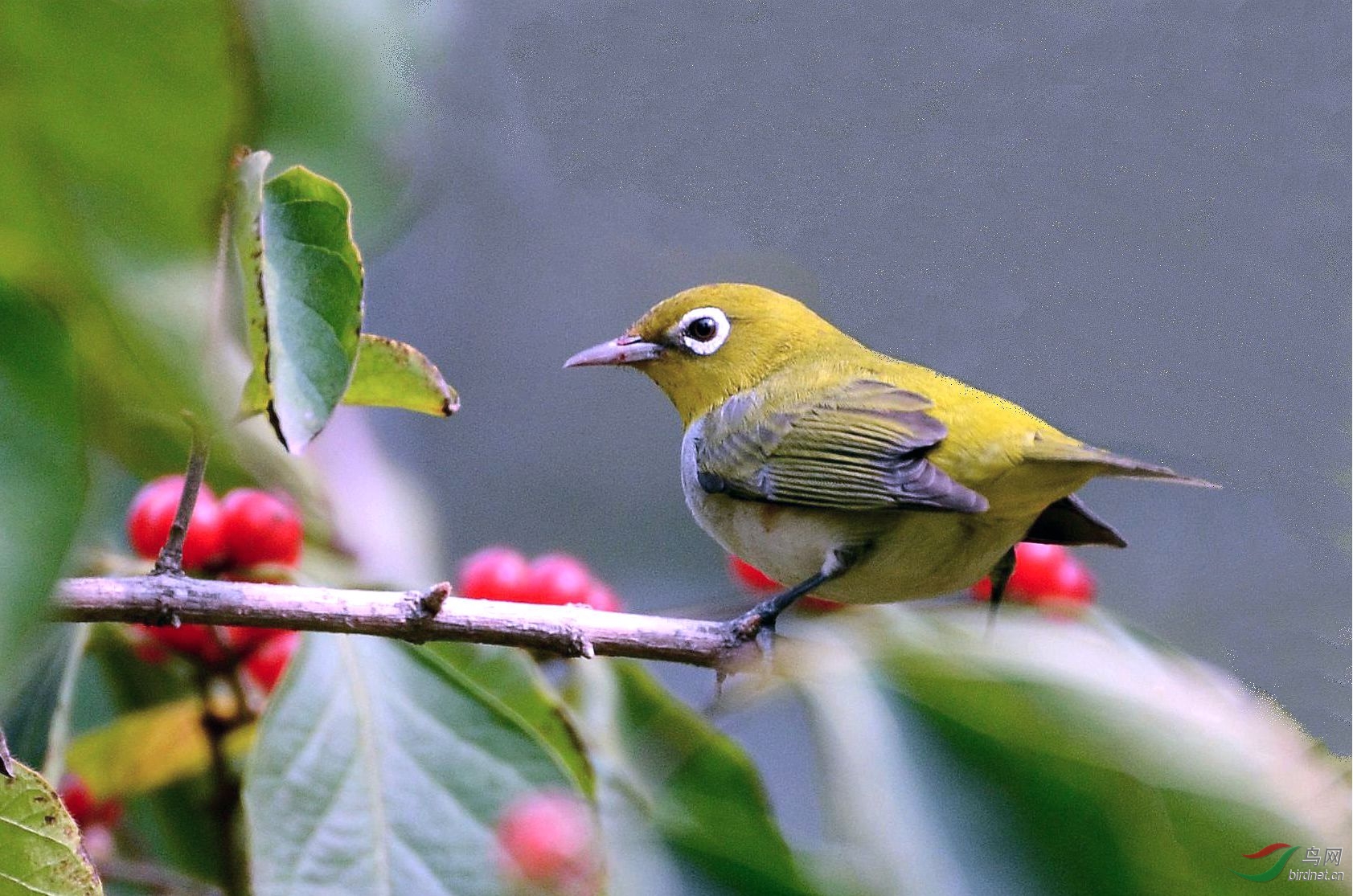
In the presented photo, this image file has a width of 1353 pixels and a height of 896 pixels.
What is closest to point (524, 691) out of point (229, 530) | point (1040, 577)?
point (229, 530)

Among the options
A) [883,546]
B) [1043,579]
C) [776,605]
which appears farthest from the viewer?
[1043,579]

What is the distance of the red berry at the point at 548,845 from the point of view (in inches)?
73.8

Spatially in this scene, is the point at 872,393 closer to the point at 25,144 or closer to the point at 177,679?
the point at 177,679

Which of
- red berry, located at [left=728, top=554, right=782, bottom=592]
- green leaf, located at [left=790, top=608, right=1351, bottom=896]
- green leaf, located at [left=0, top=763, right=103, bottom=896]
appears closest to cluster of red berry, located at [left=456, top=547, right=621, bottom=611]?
red berry, located at [left=728, top=554, right=782, bottom=592]

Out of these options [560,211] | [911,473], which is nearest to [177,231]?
[911,473]

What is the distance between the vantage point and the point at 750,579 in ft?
9.12

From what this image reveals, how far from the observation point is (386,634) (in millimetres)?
1605

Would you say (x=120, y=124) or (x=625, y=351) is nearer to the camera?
(x=120, y=124)

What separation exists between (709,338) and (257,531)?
1.06 m

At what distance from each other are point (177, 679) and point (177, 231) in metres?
1.44

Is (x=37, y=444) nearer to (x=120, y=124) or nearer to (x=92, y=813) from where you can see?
(x=120, y=124)

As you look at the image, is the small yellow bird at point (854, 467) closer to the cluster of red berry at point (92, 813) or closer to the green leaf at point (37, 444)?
the green leaf at point (37, 444)

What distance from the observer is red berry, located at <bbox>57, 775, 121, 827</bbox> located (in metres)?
2.22

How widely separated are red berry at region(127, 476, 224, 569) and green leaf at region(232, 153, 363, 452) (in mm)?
954
